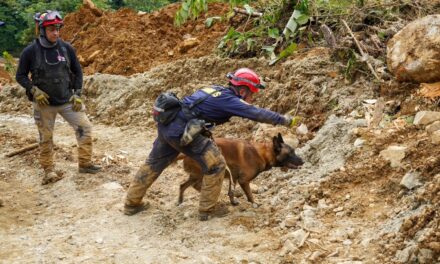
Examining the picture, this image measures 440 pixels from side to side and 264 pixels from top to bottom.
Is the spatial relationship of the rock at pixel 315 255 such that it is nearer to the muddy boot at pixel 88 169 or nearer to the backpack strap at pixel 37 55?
the muddy boot at pixel 88 169

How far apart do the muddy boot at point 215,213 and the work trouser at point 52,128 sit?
274 cm

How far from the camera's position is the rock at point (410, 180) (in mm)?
5711

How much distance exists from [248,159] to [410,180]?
6.09 feet

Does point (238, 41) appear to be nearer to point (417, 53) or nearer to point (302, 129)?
point (302, 129)

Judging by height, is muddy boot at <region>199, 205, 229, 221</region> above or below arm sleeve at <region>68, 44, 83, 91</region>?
below

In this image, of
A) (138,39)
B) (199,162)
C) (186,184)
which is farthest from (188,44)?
(199,162)

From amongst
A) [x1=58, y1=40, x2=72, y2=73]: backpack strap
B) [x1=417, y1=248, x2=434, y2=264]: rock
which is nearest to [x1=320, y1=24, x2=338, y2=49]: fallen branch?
[x1=58, y1=40, x2=72, y2=73]: backpack strap

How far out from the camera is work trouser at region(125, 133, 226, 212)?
616 centimetres

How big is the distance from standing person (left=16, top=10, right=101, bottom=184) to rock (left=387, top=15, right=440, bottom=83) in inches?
182

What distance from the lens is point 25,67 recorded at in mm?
7793

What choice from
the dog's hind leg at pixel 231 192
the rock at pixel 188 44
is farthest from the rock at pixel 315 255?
the rock at pixel 188 44

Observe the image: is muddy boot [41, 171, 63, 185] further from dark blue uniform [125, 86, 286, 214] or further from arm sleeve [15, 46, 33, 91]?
dark blue uniform [125, 86, 286, 214]

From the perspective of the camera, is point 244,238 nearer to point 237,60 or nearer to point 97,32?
point 237,60

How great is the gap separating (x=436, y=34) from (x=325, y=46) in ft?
9.60
